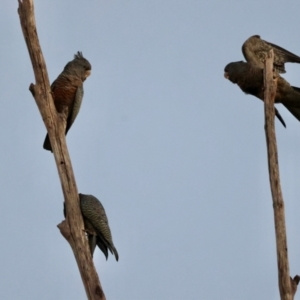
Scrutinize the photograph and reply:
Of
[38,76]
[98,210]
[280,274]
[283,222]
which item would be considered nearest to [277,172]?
[283,222]

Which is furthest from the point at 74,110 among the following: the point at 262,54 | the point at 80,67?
the point at 262,54

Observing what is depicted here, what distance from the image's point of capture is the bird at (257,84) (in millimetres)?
9609

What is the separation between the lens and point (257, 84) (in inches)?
388

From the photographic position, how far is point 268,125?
7832mm

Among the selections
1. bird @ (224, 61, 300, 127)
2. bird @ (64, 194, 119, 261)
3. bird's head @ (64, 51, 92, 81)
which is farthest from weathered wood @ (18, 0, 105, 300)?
bird @ (224, 61, 300, 127)

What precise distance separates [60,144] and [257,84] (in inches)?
130

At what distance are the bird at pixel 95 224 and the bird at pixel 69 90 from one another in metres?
1.22

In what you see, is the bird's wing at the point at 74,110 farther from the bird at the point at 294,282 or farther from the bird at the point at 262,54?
the bird at the point at 294,282

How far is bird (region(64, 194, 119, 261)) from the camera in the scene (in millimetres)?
7820

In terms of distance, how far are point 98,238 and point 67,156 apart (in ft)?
3.35

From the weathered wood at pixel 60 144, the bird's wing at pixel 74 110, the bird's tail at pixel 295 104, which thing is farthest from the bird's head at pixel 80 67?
the bird's tail at pixel 295 104

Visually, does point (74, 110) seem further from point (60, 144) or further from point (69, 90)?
point (60, 144)

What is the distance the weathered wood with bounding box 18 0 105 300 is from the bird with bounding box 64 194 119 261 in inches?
5.1

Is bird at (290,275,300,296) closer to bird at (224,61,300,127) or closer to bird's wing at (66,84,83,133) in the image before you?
bird at (224,61,300,127)
